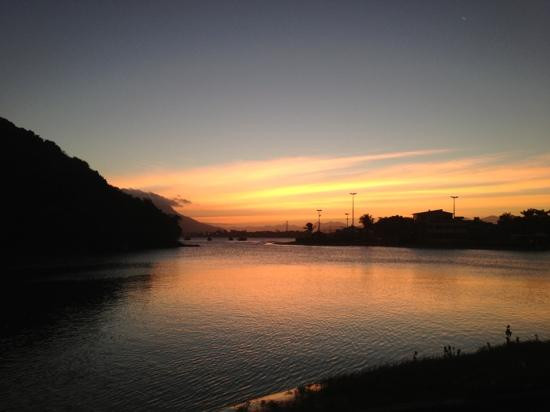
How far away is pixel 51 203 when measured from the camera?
132 metres

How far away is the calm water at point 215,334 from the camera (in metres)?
18.1

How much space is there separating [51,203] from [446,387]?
14264cm

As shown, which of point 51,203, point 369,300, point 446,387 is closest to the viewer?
point 446,387

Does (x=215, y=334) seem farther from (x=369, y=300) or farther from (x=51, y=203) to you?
(x=51, y=203)

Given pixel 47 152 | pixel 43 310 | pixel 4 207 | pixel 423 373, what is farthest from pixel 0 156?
pixel 423 373

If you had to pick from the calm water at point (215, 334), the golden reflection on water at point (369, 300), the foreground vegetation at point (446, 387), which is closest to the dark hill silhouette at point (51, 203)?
the calm water at point (215, 334)

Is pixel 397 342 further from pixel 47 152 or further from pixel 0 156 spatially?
pixel 47 152

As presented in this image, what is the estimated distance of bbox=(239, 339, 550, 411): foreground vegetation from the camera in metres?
10.9

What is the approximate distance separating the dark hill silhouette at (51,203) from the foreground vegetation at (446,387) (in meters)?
116

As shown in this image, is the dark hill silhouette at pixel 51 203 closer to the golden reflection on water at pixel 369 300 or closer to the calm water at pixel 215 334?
the calm water at pixel 215 334

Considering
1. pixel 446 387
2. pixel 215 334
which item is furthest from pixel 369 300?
pixel 446 387

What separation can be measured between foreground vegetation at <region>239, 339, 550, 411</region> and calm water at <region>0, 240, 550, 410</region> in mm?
4203

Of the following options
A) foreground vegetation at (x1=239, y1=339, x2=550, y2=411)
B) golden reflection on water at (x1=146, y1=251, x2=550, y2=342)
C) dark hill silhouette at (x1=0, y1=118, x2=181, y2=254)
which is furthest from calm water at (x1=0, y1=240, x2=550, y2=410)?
A: dark hill silhouette at (x1=0, y1=118, x2=181, y2=254)

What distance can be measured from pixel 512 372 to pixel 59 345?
25.0 metres
